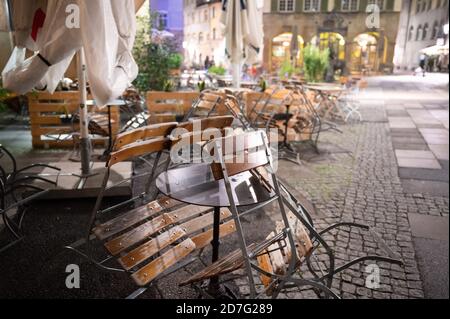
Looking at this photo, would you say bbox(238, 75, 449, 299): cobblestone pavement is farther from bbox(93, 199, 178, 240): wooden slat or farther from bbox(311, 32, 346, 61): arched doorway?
bbox(311, 32, 346, 61): arched doorway

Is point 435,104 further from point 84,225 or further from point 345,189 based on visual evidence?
point 84,225

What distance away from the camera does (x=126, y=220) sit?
2596 millimetres

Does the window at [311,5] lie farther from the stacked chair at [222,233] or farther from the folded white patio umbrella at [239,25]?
the stacked chair at [222,233]

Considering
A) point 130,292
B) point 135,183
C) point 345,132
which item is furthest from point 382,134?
point 130,292

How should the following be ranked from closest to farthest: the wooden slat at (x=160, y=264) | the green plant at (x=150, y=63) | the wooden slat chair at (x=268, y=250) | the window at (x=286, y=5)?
the wooden slat chair at (x=268, y=250)
the wooden slat at (x=160, y=264)
the green plant at (x=150, y=63)
the window at (x=286, y=5)

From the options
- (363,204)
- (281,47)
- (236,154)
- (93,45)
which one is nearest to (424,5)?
(363,204)

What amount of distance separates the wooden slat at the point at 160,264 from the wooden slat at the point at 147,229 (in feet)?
0.61

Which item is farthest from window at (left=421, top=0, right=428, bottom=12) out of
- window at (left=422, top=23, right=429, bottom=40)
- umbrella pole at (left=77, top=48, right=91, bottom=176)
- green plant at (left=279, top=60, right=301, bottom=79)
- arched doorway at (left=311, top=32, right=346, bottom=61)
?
arched doorway at (left=311, top=32, right=346, bottom=61)

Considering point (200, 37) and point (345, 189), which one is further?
point (200, 37)

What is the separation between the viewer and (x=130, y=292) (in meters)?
2.69

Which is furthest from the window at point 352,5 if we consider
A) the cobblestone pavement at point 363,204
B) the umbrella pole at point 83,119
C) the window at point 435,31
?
the umbrella pole at point 83,119

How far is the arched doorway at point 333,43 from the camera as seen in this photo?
1304 centimetres

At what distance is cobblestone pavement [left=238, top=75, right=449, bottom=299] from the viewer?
291 cm
